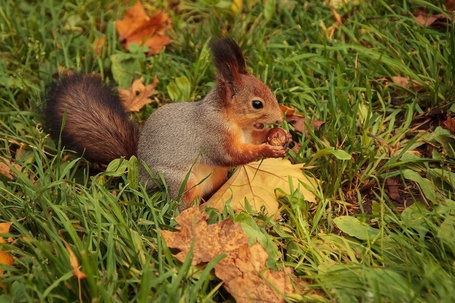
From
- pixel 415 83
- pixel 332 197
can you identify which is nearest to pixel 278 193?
pixel 332 197

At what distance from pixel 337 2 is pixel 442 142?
110 cm

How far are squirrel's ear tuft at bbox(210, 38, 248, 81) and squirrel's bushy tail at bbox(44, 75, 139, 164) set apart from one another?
50cm

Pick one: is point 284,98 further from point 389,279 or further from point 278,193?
point 389,279

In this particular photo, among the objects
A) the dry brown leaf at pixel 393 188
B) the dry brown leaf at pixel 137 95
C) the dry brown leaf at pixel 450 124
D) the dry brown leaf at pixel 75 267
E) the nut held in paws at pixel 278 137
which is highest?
the dry brown leaf at pixel 75 267

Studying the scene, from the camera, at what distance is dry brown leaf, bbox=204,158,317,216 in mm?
2549

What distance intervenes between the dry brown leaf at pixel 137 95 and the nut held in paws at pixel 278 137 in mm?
671

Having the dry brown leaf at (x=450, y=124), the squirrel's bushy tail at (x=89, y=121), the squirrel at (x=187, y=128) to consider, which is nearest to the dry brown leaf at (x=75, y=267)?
the squirrel at (x=187, y=128)

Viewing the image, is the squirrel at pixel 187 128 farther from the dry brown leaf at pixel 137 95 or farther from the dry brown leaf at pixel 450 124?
the dry brown leaf at pixel 450 124

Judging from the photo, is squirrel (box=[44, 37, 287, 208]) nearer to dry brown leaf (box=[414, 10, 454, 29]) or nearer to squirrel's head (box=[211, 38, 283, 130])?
squirrel's head (box=[211, 38, 283, 130])

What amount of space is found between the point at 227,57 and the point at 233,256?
0.77 metres

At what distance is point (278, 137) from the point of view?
2.69 meters

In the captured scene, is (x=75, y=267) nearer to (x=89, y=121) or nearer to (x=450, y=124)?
(x=89, y=121)

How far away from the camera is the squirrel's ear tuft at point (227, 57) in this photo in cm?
252

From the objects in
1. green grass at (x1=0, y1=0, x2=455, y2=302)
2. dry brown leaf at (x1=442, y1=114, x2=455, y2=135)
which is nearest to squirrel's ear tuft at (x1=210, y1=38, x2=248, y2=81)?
green grass at (x1=0, y1=0, x2=455, y2=302)
